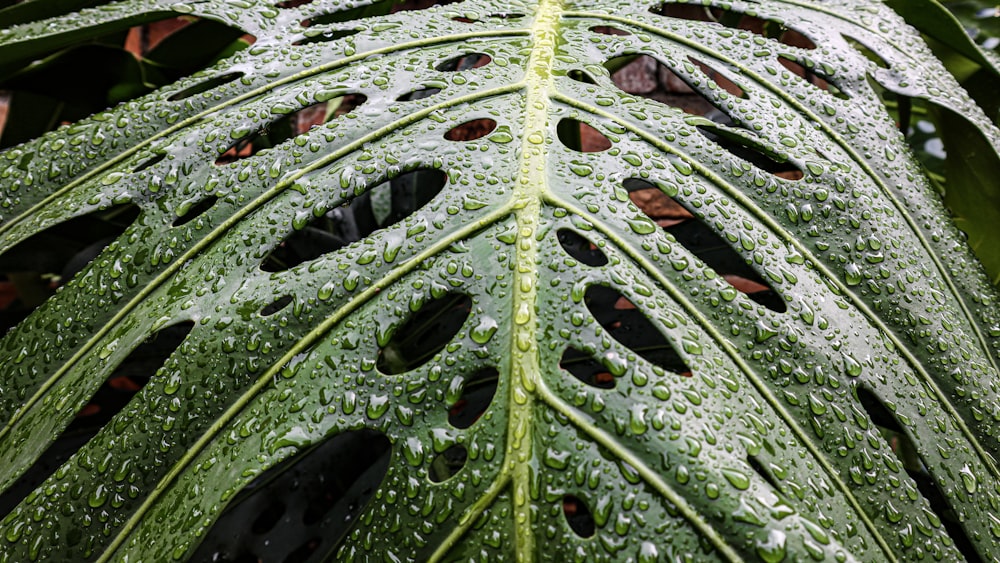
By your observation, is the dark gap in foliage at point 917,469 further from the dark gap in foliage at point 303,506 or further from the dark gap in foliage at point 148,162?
the dark gap in foliage at point 148,162

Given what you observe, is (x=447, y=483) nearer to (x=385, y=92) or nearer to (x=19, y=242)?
(x=385, y=92)

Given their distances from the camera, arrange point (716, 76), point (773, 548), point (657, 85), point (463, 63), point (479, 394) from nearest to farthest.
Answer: point (773, 548), point (479, 394), point (463, 63), point (716, 76), point (657, 85)

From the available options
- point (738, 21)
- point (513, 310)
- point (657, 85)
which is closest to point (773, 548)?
point (513, 310)

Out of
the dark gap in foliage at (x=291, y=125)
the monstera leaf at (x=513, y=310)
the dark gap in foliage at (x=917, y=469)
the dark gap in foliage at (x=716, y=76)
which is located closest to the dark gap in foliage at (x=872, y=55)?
the monstera leaf at (x=513, y=310)

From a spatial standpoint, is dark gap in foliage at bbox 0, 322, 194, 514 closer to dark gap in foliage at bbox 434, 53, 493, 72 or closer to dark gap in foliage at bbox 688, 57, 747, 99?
dark gap in foliage at bbox 434, 53, 493, 72

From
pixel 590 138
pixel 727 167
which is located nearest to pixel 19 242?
pixel 727 167

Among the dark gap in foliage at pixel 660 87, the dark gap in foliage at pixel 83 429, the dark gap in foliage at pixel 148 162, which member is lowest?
the dark gap in foliage at pixel 83 429

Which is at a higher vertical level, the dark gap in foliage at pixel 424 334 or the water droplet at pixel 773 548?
the water droplet at pixel 773 548

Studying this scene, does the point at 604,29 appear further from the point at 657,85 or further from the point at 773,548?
the point at 773,548
